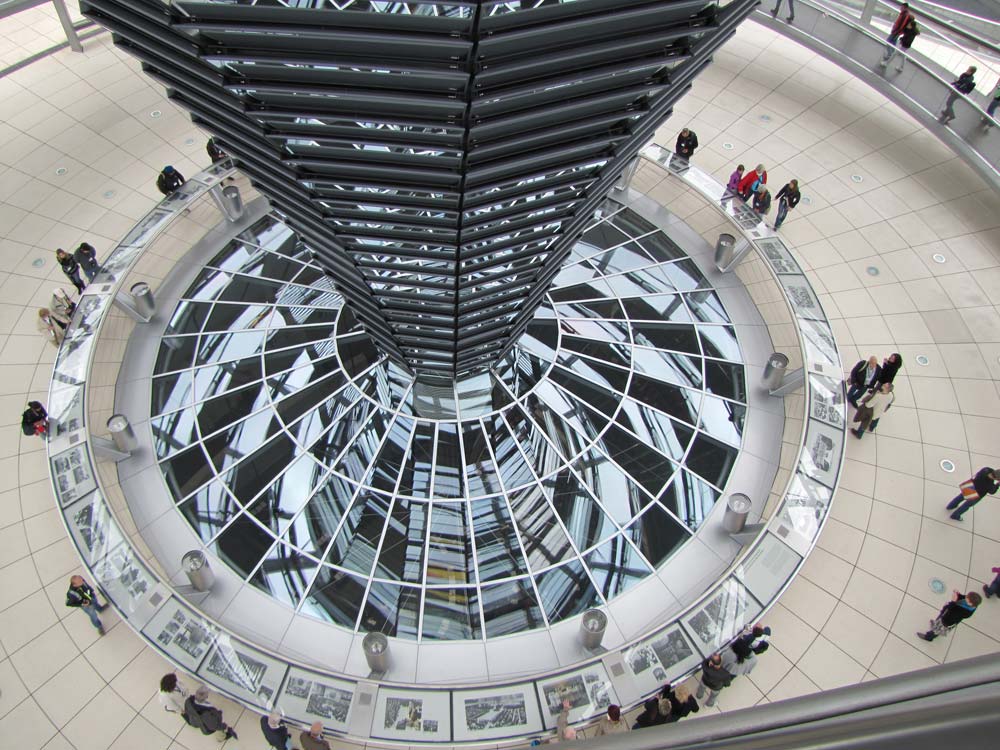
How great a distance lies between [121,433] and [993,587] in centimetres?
1648

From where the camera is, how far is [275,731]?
464 inches

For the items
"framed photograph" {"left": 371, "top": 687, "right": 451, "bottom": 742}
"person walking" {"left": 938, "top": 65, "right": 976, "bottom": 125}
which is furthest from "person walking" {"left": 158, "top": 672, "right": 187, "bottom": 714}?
"person walking" {"left": 938, "top": 65, "right": 976, "bottom": 125}

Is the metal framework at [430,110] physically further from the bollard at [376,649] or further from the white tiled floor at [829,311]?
the white tiled floor at [829,311]

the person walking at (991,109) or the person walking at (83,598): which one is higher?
the person walking at (991,109)

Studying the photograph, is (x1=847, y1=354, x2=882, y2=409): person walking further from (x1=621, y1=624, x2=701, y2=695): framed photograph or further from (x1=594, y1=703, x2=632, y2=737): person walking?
(x1=594, y1=703, x2=632, y2=737): person walking

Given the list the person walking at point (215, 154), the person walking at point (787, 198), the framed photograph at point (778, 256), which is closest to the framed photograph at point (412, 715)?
the framed photograph at point (778, 256)

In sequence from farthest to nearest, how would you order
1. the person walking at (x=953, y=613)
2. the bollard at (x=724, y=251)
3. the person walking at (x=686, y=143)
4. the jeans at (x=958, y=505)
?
the person walking at (x=686, y=143)
the bollard at (x=724, y=251)
the jeans at (x=958, y=505)
the person walking at (x=953, y=613)

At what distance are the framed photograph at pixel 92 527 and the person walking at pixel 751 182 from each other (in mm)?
16255

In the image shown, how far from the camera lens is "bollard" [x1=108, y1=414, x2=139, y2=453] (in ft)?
50.3

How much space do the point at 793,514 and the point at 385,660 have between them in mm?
7633

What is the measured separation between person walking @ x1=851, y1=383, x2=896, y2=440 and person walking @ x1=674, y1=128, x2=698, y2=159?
8.38m

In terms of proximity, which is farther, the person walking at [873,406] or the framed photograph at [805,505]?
the person walking at [873,406]

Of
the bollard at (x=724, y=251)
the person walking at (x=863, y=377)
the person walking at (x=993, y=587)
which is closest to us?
the person walking at (x=993, y=587)

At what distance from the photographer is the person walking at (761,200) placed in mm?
19906
